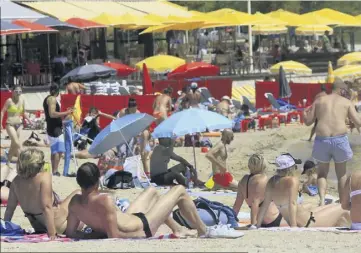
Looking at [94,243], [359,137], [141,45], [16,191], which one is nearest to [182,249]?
[94,243]

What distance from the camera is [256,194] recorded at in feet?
30.3

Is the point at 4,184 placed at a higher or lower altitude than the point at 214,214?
higher

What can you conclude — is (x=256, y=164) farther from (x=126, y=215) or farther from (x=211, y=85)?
(x=211, y=85)

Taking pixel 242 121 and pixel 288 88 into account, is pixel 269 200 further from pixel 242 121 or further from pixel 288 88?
pixel 288 88

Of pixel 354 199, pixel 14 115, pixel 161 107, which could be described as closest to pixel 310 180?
pixel 354 199

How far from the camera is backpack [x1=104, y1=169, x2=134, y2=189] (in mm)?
12438

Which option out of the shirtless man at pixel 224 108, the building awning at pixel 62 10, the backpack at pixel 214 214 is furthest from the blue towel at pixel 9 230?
the building awning at pixel 62 10

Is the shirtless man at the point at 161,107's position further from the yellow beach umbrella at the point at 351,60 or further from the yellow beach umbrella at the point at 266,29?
the yellow beach umbrella at the point at 266,29

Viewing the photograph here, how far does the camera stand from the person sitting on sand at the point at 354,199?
8.38 metres

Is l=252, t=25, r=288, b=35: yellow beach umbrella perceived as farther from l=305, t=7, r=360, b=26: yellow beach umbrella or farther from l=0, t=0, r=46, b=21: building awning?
l=0, t=0, r=46, b=21: building awning

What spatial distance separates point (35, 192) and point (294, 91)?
656 inches

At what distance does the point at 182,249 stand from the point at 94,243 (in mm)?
665

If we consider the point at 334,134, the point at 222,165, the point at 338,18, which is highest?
the point at 338,18

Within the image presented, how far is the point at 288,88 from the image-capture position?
23484 millimetres
